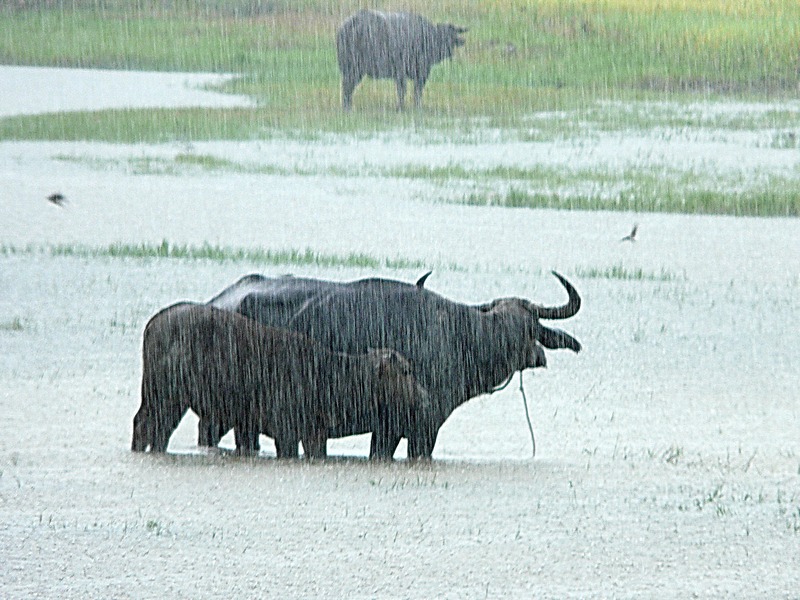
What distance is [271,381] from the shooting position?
672cm

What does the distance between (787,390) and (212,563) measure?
4585 mm

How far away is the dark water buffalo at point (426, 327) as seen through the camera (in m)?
6.98

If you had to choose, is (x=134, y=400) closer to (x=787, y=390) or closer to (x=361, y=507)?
(x=361, y=507)

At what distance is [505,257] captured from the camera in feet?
48.0

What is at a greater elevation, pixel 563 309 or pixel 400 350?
pixel 563 309

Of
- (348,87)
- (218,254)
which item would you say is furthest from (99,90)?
(218,254)

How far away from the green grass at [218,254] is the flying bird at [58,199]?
330 centimetres

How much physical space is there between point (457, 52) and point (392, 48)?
401 centimetres

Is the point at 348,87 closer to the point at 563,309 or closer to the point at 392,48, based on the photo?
the point at 392,48

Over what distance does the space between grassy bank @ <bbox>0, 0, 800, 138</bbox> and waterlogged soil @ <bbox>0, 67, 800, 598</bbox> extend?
500 inches

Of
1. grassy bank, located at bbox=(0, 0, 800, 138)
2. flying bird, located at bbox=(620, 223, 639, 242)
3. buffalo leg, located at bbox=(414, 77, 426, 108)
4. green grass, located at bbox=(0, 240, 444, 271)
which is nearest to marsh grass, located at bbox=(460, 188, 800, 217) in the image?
flying bird, located at bbox=(620, 223, 639, 242)

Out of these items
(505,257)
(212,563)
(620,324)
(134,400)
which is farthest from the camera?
(505,257)

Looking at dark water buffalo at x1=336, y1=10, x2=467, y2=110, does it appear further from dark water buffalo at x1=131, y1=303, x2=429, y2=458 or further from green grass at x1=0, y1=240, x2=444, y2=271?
dark water buffalo at x1=131, y1=303, x2=429, y2=458

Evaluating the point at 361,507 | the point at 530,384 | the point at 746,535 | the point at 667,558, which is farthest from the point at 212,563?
the point at 530,384
